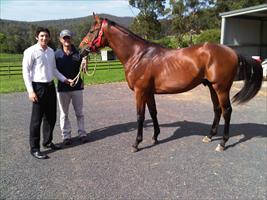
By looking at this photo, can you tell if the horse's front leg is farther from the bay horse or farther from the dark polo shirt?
→ the dark polo shirt

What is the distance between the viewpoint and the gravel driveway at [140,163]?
11.0 ft

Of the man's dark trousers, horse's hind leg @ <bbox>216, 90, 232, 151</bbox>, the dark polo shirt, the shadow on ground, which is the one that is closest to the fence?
the shadow on ground

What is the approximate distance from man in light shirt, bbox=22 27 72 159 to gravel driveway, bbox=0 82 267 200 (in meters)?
0.49

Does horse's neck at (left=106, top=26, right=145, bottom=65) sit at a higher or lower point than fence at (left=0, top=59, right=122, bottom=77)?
higher

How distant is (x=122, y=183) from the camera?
354 centimetres

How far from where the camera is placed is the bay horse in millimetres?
4484

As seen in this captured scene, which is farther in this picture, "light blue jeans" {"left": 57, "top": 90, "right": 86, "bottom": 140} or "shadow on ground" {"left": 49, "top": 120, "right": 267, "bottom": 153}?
"shadow on ground" {"left": 49, "top": 120, "right": 267, "bottom": 153}

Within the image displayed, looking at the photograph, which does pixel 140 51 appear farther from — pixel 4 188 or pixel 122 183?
pixel 4 188

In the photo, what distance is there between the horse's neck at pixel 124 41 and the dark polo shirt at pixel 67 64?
1.95 ft

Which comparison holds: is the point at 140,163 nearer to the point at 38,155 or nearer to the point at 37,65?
the point at 38,155

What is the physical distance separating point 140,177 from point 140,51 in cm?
195

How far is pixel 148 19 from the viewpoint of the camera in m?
41.9

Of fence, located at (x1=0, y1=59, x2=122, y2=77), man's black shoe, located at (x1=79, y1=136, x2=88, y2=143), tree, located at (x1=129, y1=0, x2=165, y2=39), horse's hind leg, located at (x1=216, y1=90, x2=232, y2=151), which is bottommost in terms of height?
fence, located at (x1=0, y1=59, x2=122, y2=77)

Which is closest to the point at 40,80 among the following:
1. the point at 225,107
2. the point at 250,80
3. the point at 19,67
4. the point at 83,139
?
the point at 83,139
